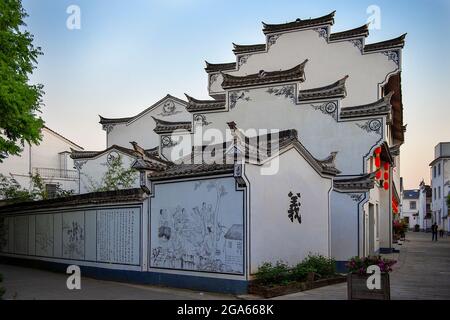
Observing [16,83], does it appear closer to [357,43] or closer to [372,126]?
[372,126]

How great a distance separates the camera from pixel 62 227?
1583 cm

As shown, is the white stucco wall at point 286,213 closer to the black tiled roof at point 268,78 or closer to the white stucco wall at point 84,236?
the white stucco wall at point 84,236

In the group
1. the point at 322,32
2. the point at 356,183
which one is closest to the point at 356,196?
Result: the point at 356,183

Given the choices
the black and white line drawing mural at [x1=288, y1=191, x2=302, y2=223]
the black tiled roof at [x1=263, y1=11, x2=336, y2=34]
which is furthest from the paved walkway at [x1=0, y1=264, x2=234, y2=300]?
the black tiled roof at [x1=263, y1=11, x2=336, y2=34]

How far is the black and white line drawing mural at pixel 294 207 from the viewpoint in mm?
12202

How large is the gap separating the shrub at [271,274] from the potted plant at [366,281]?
71.8 inches

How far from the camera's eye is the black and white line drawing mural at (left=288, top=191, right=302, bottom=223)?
1220 centimetres

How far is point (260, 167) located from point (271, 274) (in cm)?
233

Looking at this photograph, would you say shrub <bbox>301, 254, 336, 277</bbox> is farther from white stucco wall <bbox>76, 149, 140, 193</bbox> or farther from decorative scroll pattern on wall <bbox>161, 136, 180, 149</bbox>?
white stucco wall <bbox>76, 149, 140, 193</bbox>

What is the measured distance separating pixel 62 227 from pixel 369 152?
33.4ft

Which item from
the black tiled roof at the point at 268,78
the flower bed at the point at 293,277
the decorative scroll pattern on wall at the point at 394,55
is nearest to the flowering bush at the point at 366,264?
the flower bed at the point at 293,277

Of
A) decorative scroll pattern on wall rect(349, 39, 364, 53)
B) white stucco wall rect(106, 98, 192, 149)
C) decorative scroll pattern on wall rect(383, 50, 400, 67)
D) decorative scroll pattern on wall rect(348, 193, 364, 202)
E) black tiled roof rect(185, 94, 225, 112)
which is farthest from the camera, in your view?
white stucco wall rect(106, 98, 192, 149)

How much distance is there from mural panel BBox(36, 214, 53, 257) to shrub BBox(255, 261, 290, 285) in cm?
836

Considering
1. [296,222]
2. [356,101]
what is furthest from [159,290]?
[356,101]
